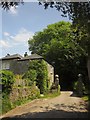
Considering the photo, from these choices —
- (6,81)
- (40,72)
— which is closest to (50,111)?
(6,81)

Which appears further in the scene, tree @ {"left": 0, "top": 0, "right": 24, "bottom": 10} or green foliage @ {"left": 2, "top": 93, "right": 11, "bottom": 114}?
green foliage @ {"left": 2, "top": 93, "right": 11, "bottom": 114}

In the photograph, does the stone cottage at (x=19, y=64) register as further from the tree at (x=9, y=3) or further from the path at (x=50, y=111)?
the tree at (x=9, y=3)

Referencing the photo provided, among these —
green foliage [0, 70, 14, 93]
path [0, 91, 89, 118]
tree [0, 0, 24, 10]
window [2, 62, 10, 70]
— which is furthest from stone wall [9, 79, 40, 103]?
window [2, 62, 10, 70]

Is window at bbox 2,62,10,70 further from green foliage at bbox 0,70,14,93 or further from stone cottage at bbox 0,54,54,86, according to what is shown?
green foliage at bbox 0,70,14,93

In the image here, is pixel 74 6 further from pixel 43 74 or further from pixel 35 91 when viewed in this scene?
pixel 43 74

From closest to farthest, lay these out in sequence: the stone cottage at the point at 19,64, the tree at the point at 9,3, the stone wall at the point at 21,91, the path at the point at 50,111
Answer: the tree at the point at 9,3 < the path at the point at 50,111 < the stone wall at the point at 21,91 < the stone cottage at the point at 19,64

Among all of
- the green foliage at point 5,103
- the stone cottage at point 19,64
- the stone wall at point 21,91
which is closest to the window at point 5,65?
the stone cottage at point 19,64

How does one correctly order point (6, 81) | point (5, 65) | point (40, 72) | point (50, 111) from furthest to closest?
point (5, 65)
point (40, 72)
point (6, 81)
point (50, 111)

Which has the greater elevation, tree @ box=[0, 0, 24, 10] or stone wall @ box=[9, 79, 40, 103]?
tree @ box=[0, 0, 24, 10]

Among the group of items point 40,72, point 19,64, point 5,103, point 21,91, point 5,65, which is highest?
point 5,65

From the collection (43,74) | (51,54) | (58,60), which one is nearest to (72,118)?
(43,74)

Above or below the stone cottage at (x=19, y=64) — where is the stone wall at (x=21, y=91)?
below

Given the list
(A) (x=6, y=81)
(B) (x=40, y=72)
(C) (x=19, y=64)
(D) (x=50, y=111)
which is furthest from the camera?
(C) (x=19, y=64)

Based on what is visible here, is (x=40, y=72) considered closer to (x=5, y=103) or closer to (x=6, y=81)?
(x=6, y=81)
